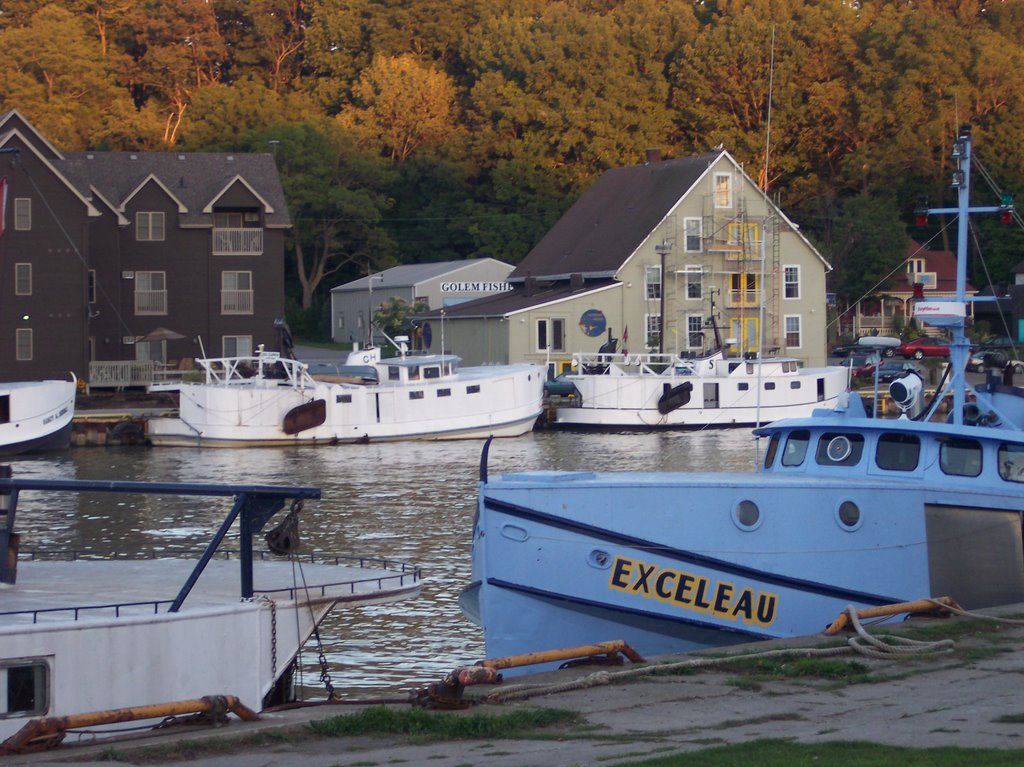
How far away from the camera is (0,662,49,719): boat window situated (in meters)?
12.1

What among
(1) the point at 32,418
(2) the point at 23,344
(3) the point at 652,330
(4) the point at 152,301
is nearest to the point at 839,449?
(1) the point at 32,418

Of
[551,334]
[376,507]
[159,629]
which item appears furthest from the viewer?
[551,334]

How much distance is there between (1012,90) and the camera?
82938 mm

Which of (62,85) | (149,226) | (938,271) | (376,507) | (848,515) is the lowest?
(376,507)

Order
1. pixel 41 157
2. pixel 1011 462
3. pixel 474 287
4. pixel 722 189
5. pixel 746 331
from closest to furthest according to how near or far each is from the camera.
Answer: pixel 1011 462 < pixel 41 157 < pixel 722 189 < pixel 746 331 < pixel 474 287

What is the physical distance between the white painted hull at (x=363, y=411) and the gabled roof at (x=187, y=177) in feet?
50.4

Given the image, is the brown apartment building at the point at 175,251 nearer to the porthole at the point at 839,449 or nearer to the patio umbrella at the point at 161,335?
the patio umbrella at the point at 161,335

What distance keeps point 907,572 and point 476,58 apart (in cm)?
7835

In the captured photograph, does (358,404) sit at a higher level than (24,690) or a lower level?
higher

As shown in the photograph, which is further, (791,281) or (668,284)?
(791,281)

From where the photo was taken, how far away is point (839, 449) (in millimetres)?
17375

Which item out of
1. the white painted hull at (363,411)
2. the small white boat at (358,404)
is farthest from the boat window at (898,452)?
the white painted hull at (363,411)

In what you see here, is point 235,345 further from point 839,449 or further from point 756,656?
point 756,656

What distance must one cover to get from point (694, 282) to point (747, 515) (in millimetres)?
49741
